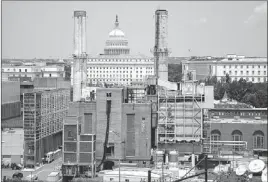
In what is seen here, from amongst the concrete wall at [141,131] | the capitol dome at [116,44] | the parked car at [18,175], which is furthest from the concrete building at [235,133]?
the capitol dome at [116,44]

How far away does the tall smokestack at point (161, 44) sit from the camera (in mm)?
24562

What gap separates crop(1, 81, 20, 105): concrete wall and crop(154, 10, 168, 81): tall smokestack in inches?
256

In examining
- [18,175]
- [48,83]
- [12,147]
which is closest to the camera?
[18,175]

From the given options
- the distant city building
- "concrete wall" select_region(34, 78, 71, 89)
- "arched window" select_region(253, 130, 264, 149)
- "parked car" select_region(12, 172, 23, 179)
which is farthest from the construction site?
the distant city building

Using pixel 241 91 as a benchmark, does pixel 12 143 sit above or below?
below

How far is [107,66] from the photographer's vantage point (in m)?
53.0

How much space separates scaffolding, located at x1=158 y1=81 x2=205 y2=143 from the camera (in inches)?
760

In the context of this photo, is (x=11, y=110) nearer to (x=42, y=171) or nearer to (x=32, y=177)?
(x=42, y=171)

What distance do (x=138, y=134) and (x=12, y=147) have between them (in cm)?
421

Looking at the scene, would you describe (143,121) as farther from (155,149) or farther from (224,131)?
(224,131)

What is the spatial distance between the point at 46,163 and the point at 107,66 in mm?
34072

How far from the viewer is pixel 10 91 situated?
25.2 meters

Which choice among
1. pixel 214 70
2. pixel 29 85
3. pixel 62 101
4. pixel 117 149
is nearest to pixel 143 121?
pixel 117 149

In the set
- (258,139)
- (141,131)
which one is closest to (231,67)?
(258,139)
